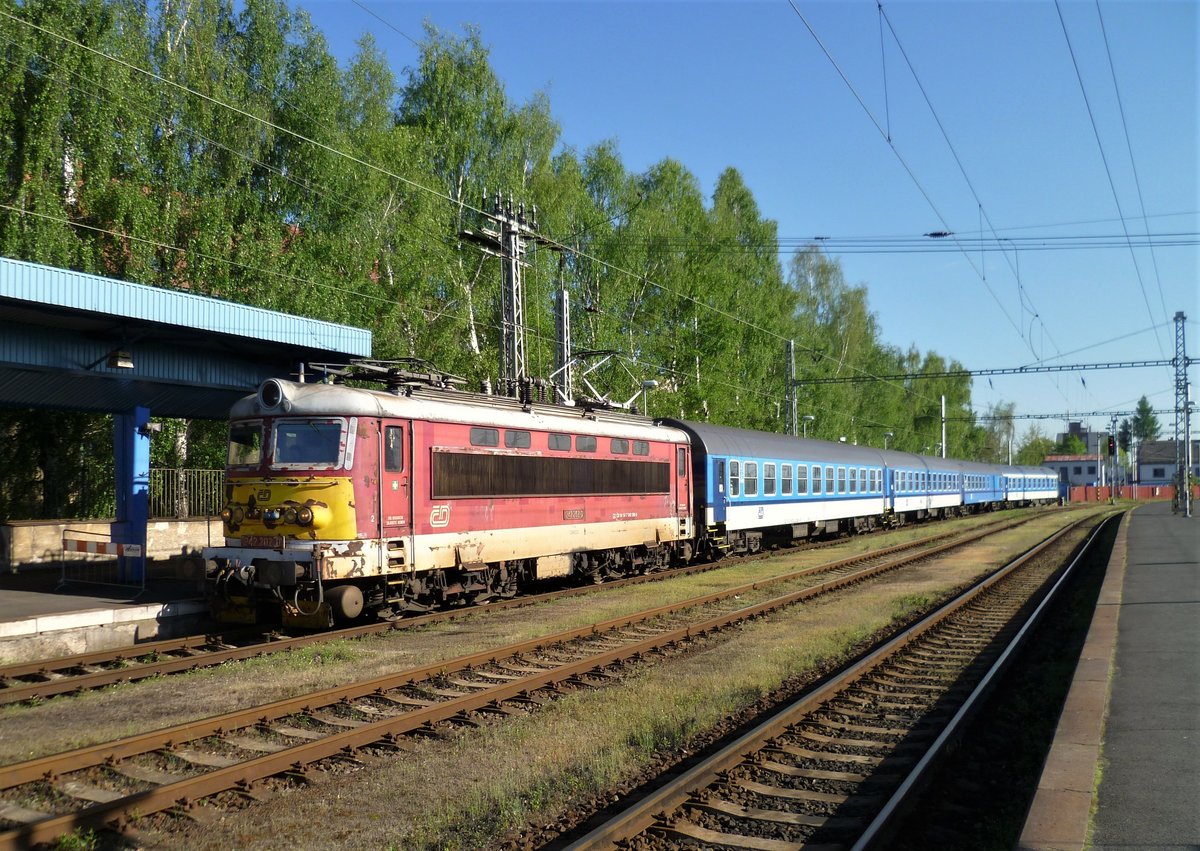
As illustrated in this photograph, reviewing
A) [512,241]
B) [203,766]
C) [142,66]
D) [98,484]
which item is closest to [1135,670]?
[203,766]

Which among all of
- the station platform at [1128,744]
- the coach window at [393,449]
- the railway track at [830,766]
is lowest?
the railway track at [830,766]

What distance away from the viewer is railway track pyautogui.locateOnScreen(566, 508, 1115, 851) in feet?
19.2

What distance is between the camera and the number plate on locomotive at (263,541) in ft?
41.0

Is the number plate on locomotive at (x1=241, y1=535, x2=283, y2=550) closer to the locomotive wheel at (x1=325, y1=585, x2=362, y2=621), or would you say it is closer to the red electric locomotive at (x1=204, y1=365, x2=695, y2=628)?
the red electric locomotive at (x1=204, y1=365, x2=695, y2=628)

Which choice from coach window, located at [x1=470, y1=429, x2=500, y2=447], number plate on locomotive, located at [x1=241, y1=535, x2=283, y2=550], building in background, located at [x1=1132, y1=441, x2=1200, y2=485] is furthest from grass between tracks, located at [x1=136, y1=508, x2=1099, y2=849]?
building in background, located at [x1=1132, y1=441, x2=1200, y2=485]

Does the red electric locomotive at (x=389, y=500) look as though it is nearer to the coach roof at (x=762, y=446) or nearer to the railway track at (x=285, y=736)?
the railway track at (x=285, y=736)

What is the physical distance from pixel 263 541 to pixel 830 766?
8.40 metres

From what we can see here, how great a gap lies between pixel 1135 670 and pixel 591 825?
6.63 meters

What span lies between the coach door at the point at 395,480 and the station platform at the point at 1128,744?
8.70 metres

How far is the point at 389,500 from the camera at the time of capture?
43.2 ft

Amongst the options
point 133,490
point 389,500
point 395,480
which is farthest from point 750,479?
point 133,490

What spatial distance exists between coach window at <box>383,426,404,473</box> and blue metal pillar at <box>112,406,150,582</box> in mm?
6438

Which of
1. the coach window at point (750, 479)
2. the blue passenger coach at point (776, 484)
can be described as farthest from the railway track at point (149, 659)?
the coach window at point (750, 479)

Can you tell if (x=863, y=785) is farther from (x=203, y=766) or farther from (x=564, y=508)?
(x=564, y=508)
